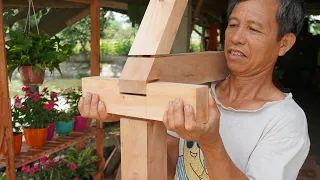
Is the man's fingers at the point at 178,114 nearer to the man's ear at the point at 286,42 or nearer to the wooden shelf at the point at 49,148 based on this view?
the man's ear at the point at 286,42

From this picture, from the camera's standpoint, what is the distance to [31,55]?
2131 mm

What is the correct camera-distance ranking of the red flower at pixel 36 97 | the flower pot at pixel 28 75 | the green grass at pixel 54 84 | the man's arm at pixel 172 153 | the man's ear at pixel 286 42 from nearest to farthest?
1. the man's ear at pixel 286 42
2. the man's arm at pixel 172 153
3. the flower pot at pixel 28 75
4. the red flower at pixel 36 97
5. the green grass at pixel 54 84

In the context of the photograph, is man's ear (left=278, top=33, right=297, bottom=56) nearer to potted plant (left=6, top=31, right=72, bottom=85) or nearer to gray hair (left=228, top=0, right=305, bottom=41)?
gray hair (left=228, top=0, right=305, bottom=41)

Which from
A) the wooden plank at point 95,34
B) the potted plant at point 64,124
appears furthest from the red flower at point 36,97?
the wooden plank at point 95,34

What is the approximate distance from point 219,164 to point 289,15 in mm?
466

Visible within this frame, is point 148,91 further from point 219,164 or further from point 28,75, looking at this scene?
point 28,75

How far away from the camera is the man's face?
0.84 meters

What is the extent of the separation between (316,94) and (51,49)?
8074 millimetres

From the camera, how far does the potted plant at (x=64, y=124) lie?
8.09 ft

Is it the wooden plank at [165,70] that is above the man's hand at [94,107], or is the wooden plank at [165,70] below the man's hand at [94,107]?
above

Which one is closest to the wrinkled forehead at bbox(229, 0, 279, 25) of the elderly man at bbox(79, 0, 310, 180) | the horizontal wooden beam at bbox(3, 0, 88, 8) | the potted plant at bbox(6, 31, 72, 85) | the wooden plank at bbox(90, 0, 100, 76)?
the elderly man at bbox(79, 0, 310, 180)

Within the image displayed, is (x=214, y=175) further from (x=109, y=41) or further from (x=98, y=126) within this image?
(x=109, y=41)

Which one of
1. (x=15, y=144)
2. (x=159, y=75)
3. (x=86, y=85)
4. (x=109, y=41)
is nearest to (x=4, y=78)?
(x=15, y=144)

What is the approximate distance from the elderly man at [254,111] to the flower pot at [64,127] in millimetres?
1603
